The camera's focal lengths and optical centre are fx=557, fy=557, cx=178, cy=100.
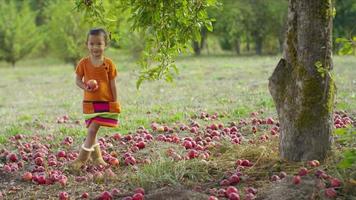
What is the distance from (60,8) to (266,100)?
26.3 meters

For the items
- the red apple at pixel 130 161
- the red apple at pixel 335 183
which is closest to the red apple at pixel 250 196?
the red apple at pixel 335 183

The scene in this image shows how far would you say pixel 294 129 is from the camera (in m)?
5.66

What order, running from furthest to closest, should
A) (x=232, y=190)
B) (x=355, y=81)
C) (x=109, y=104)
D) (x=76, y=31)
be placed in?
1. (x=76, y=31)
2. (x=355, y=81)
3. (x=109, y=104)
4. (x=232, y=190)

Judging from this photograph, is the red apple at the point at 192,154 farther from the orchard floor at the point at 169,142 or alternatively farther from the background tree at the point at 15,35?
the background tree at the point at 15,35

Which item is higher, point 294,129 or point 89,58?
point 89,58

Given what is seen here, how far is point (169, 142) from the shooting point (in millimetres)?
7910

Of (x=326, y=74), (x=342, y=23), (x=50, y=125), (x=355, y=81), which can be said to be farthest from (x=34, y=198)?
(x=342, y=23)

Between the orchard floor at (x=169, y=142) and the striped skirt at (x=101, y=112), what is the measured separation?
0.58 metres

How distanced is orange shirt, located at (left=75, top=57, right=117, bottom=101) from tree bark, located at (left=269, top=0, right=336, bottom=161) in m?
2.11

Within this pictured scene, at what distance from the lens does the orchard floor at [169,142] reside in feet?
17.9

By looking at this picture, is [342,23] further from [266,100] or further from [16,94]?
[266,100]

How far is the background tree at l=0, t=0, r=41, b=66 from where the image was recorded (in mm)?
42188

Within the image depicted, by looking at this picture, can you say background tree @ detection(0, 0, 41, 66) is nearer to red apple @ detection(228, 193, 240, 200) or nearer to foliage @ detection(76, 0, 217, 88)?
foliage @ detection(76, 0, 217, 88)

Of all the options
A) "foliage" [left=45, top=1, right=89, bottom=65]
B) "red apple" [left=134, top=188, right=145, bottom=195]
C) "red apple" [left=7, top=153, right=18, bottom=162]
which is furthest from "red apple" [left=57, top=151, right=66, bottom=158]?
"foliage" [left=45, top=1, right=89, bottom=65]
